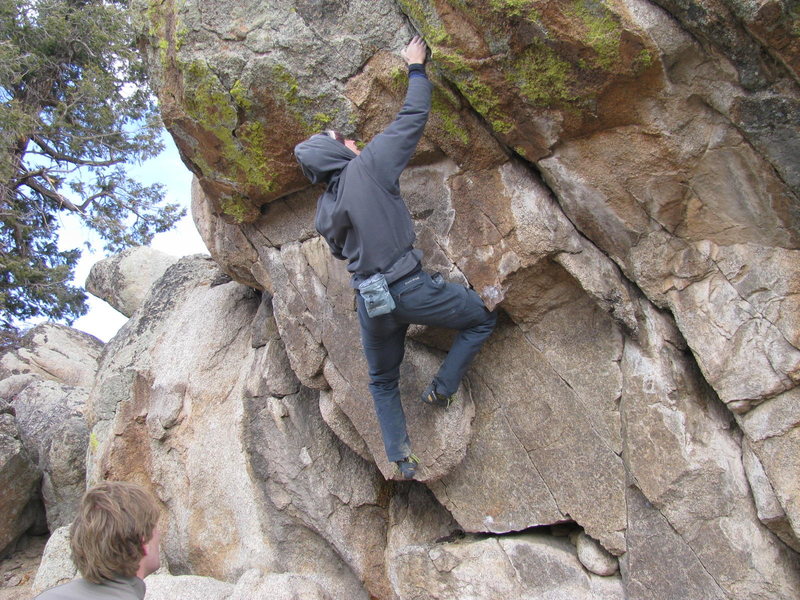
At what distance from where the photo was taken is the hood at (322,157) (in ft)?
16.9

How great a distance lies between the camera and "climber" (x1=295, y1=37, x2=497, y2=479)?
4.98 metres

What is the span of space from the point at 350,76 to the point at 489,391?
316 centimetres

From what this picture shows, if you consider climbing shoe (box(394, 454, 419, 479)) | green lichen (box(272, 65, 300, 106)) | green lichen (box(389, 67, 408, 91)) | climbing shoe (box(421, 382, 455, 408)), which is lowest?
climbing shoe (box(394, 454, 419, 479))

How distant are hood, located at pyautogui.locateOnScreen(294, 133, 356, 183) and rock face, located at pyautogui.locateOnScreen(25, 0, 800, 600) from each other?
2.32 feet

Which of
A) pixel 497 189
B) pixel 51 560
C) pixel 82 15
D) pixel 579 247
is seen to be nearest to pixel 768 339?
pixel 579 247

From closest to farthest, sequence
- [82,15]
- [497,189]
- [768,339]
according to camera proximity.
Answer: [768,339] → [497,189] → [82,15]

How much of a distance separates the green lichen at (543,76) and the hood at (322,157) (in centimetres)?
147

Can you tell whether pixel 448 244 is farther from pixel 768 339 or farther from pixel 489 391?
pixel 768 339

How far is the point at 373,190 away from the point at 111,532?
3.02 meters

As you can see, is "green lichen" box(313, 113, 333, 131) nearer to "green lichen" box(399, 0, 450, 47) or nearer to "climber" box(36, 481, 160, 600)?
"green lichen" box(399, 0, 450, 47)

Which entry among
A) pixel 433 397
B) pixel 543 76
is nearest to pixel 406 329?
pixel 433 397

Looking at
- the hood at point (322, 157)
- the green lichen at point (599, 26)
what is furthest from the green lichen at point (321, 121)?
the green lichen at point (599, 26)

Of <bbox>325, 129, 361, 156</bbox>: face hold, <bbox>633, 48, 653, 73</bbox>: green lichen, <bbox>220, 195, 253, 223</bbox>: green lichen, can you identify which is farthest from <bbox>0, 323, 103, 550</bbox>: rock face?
<bbox>633, 48, 653, 73</bbox>: green lichen

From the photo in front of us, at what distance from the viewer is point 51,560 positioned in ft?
25.8
